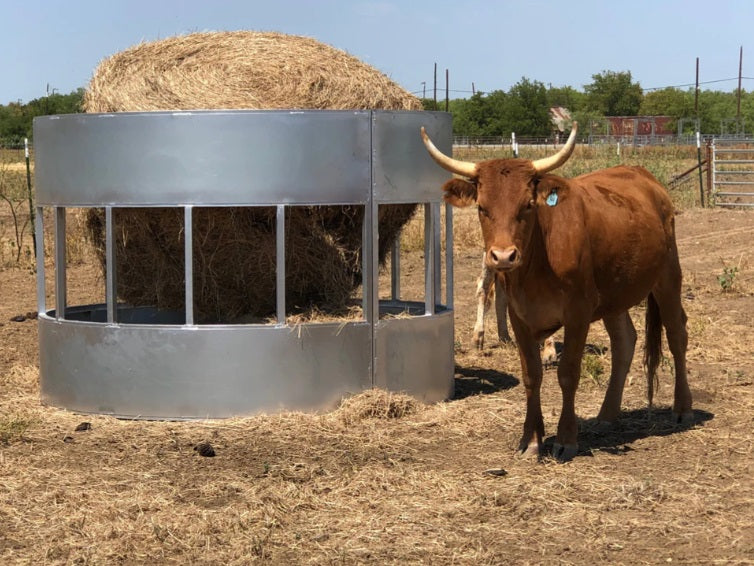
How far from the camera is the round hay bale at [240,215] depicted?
8.70m

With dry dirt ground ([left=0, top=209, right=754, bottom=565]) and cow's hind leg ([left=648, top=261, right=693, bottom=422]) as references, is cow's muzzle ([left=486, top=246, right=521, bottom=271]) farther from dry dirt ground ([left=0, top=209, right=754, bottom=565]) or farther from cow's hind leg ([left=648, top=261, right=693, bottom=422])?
cow's hind leg ([left=648, top=261, right=693, bottom=422])

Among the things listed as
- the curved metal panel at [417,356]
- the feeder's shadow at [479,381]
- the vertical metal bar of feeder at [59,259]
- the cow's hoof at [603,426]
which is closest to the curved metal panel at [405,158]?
the curved metal panel at [417,356]

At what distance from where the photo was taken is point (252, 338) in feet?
26.4

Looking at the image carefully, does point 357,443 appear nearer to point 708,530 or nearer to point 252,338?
point 252,338

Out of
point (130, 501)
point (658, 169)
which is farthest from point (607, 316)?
point (658, 169)

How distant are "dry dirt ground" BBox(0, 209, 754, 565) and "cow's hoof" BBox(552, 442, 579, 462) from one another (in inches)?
2.9

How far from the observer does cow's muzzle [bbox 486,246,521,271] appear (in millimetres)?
6227

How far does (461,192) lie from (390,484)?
175 centimetres

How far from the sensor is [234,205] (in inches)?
312

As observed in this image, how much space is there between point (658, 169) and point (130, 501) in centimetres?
2164

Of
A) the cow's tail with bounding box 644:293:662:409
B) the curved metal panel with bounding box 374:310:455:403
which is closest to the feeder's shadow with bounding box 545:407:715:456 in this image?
the cow's tail with bounding box 644:293:662:409

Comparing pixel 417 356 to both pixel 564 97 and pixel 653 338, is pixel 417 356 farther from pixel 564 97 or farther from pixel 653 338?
pixel 564 97

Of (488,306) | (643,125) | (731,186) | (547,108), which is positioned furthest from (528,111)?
(488,306)

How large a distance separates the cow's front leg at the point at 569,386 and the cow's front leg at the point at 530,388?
0.13m
